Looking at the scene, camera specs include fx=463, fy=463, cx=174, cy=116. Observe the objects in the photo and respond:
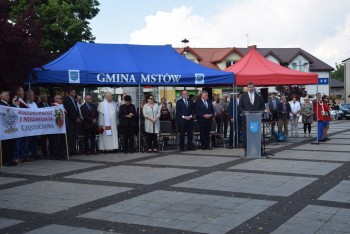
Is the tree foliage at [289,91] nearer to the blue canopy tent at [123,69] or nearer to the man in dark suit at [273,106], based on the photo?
the man in dark suit at [273,106]

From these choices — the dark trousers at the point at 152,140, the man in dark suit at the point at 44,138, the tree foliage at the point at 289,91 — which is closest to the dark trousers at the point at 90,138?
the man in dark suit at the point at 44,138

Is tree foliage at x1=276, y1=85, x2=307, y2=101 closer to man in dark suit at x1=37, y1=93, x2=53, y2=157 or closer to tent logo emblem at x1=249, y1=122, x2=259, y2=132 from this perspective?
tent logo emblem at x1=249, y1=122, x2=259, y2=132

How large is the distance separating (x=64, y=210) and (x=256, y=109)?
25.6ft

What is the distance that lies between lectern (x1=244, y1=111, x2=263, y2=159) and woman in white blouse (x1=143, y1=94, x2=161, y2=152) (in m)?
3.07

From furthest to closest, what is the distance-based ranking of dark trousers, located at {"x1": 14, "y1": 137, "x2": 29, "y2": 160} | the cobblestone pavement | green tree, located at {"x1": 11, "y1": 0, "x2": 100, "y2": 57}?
green tree, located at {"x1": 11, "y1": 0, "x2": 100, "y2": 57} < dark trousers, located at {"x1": 14, "y1": 137, "x2": 29, "y2": 160} < the cobblestone pavement

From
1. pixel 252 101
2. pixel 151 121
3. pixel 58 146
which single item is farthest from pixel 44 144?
pixel 252 101

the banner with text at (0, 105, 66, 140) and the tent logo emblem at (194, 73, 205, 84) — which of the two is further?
the tent logo emblem at (194, 73, 205, 84)

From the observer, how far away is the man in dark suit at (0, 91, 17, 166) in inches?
464

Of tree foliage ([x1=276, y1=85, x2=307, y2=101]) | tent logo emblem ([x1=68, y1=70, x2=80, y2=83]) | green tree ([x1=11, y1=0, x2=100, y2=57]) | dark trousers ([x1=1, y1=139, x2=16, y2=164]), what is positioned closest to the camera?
dark trousers ([x1=1, y1=139, x2=16, y2=164])

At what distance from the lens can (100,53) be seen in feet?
49.5

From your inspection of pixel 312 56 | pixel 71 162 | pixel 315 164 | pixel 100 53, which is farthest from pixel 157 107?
pixel 312 56

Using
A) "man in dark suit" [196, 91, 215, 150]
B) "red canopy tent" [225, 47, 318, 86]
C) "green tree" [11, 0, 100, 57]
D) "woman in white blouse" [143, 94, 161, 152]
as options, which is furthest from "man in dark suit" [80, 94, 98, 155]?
"green tree" [11, 0, 100, 57]

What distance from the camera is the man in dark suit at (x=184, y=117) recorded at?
14906mm

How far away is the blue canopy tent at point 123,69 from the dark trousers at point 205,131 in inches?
50.6
